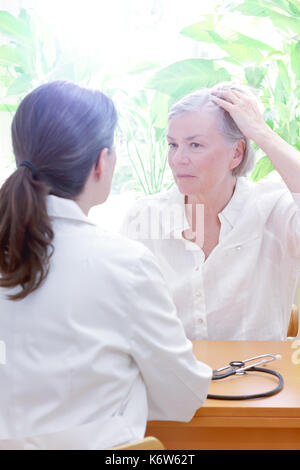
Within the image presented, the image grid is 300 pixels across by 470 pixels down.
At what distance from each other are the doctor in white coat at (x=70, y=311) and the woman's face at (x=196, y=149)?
698mm

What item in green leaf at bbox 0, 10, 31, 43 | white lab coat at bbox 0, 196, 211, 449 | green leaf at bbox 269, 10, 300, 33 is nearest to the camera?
white lab coat at bbox 0, 196, 211, 449

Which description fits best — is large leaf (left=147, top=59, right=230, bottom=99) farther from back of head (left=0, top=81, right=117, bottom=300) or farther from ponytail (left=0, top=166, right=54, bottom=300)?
ponytail (left=0, top=166, right=54, bottom=300)

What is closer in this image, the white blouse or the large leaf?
the white blouse

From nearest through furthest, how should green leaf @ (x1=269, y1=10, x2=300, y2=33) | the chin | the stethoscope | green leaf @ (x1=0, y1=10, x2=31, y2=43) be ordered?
the stethoscope → the chin → green leaf @ (x1=269, y1=10, x2=300, y2=33) → green leaf @ (x1=0, y1=10, x2=31, y2=43)

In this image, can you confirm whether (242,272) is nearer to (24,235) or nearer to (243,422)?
(243,422)

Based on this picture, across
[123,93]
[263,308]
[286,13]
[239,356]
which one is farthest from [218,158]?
[286,13]

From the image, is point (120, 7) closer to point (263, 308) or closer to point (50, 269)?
point (263, 308)

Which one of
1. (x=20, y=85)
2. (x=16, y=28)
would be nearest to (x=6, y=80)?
(x=20, y=85)

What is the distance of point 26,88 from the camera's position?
9.63 ft

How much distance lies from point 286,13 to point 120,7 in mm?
909

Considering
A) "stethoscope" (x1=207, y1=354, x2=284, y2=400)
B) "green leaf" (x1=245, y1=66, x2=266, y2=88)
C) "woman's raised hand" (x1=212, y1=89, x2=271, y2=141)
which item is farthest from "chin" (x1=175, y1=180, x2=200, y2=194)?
"green leaf" (x1=245, y1=66, x2=266, y2=88)

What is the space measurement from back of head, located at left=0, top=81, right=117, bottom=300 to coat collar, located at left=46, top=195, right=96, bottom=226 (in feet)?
0.07

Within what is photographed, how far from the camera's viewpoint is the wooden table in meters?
1.11

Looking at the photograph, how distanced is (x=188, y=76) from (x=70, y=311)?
7.14 ft
